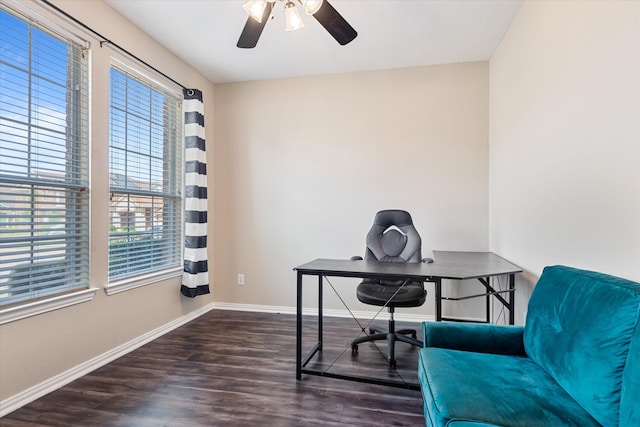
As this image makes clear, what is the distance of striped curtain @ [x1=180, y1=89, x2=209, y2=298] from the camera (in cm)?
309

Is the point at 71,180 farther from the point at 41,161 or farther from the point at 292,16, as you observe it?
the point at 292,16

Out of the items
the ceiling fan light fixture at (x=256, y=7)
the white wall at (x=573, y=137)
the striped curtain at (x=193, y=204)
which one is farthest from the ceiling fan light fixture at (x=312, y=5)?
the striped curtain at (x=193, y=204)

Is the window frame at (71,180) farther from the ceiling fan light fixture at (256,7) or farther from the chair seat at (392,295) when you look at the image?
the chair seat at (392,295)

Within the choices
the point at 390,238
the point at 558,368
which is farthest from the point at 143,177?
the point at 558,368

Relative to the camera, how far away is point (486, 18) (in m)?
2.46

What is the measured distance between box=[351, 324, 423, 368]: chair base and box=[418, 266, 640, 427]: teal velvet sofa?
863mm

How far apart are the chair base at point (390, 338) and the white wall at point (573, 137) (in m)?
1.02

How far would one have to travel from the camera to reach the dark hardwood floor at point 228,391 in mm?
1691

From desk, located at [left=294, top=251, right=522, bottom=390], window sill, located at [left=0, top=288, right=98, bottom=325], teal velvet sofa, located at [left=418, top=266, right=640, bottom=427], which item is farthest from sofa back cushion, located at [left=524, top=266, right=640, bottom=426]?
window sill, located at [left=0, top=288, right=98, bottom=325]

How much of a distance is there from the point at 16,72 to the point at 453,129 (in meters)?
3.45

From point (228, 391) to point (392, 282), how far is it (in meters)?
1.44

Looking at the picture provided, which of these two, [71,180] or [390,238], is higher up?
[71,180]

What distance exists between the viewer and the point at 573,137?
165cm

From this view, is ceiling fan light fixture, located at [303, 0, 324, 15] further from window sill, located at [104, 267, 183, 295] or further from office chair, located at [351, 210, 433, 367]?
window sill, located at [104, 267, 183, 295]
